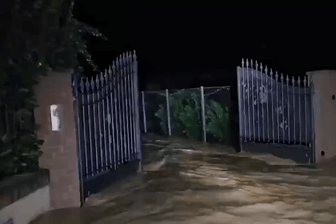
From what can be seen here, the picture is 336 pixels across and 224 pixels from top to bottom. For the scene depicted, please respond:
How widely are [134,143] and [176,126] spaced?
18.3 ft

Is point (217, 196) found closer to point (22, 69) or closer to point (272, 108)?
point (22, 69)

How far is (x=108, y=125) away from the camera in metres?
5.80

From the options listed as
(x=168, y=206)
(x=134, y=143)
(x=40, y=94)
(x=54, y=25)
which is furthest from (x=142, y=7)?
(x=168, y=206)

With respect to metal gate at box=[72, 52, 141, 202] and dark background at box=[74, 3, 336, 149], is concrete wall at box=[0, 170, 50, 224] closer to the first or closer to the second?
metal gate at box=[72, 52, 141, 202]

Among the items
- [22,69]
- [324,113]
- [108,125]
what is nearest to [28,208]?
[22,69]

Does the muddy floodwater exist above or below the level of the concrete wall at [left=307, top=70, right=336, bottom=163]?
below

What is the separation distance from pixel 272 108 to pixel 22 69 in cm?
519

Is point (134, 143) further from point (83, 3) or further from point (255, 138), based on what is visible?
point (83, 3)

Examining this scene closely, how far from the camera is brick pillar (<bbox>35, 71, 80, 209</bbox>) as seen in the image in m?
4.44

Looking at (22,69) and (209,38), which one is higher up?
(209,38)

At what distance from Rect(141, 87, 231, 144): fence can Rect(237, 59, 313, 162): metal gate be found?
1011mm

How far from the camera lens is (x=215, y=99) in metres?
10.4

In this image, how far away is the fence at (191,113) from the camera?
9867 millimetres

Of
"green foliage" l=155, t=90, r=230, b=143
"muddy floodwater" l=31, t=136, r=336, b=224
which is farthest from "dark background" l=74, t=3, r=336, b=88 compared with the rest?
"muddy floodwater" l=31, t=136, r=336, b=224
